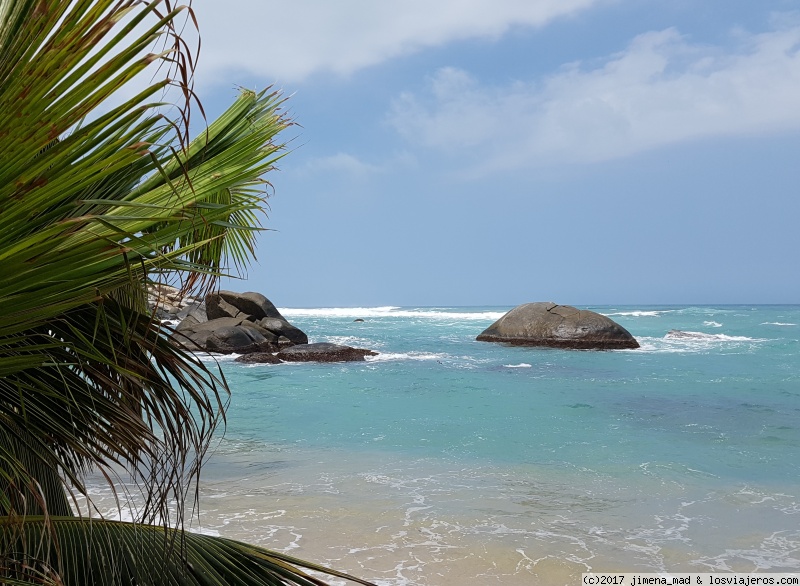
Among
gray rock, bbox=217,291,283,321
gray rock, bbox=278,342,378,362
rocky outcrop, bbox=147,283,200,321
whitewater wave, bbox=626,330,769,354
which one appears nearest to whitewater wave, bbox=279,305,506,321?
whitewater wave, bbox=626,330,769,354

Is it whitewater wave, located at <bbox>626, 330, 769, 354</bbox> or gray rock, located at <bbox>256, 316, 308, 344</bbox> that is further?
whitewater wave, located at <bbox>626, 330, 769, 354</bbox>

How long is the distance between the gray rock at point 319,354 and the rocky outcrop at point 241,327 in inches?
55.8

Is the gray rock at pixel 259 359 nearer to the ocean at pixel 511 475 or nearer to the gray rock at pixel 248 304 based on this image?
the ocean at pixel 511 475

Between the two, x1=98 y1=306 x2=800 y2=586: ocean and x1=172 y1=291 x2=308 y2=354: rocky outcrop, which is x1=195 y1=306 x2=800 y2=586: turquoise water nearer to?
x1=98 y1=306 x2=800 y2=586: ocean

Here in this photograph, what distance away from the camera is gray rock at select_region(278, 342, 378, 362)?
22.4 metres

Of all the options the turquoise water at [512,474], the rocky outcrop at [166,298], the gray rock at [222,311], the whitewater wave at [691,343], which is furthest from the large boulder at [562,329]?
the rocky outcrop at [166,298]

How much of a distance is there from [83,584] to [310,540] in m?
4.38

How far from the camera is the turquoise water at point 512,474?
19.8ft

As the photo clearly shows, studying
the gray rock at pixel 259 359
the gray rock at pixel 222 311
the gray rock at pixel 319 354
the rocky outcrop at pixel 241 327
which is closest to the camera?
the gray rock at pixel 259 359

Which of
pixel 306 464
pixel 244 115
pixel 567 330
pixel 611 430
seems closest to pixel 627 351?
pixel 567 330

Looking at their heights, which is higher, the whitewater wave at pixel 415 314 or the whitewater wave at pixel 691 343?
the whitewater wave at pixel 415 314

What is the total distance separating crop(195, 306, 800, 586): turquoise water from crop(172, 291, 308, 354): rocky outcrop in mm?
5210

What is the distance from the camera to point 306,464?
9250mm

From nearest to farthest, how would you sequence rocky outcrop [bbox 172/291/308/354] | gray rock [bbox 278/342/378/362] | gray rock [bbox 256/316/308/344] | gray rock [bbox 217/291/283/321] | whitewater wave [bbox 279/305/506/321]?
1. gray rock [bbox 278/342/378/362]
2. rocky outcrop [bbox 172/291/308/354]
3. gray rock [bbox 256/316/308/344]
4. gray rock [bbox 217/291/283/321]
5. whitewater wave [bbox 279/305/506/321]
